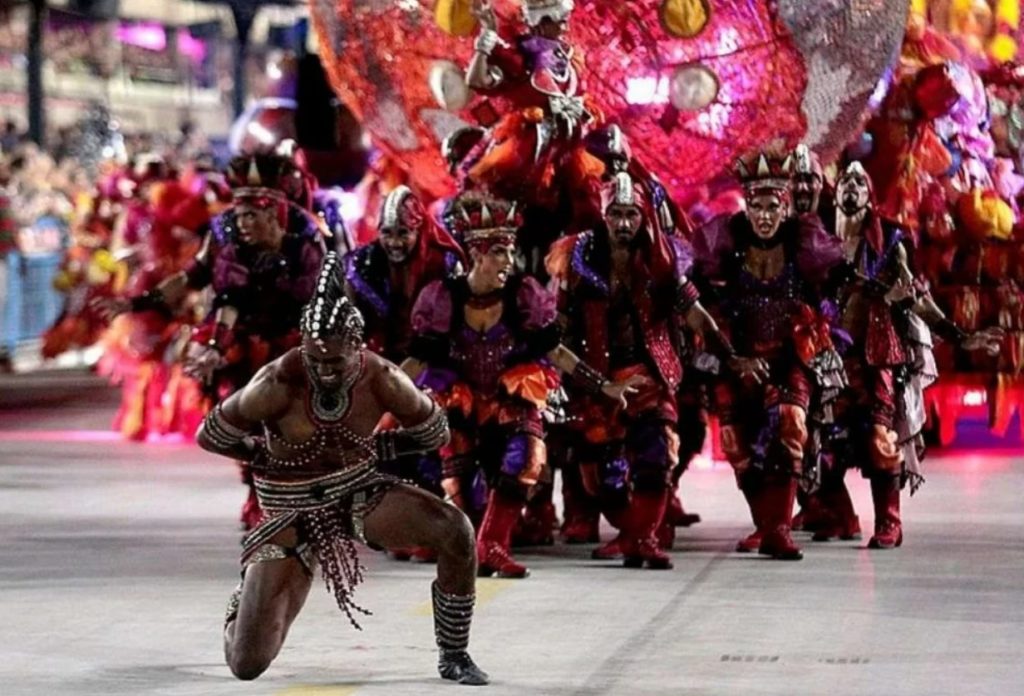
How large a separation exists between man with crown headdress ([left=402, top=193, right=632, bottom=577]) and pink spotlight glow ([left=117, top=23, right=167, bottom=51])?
1209 inches

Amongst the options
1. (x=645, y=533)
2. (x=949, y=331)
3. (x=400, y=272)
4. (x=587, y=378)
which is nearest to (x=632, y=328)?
(x=587, y=378)

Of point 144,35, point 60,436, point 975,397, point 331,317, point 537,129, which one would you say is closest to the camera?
point 331,317

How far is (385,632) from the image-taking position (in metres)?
9.80

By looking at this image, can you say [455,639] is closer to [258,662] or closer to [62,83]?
[258,662]

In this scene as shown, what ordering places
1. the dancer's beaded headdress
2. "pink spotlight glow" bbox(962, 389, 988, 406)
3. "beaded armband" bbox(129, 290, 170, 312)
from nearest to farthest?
the dancer's beaded headdress → "beaded armband" bbox(129, 290, 170, 312) → "pink spotlight glow" bbox(962, 389, 988, 406)

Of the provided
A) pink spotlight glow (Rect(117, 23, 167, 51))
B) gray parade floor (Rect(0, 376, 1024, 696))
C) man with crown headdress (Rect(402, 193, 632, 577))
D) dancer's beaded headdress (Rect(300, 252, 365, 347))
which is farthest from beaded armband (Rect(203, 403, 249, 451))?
pink spotlight glow (Rect(117, 23, 167, 51))

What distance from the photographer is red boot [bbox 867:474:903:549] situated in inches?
486

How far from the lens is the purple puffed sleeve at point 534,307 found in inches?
439

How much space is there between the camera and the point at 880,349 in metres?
12.4

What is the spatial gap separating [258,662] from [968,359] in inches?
354

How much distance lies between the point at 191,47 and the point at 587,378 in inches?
1411

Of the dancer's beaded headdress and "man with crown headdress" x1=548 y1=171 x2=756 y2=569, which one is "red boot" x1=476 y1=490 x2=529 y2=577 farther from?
the dancer's beaded headdress

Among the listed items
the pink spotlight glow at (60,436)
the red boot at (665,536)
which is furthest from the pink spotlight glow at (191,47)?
the red boot at (665,536)

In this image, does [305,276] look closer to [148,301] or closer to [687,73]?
[148,301]
